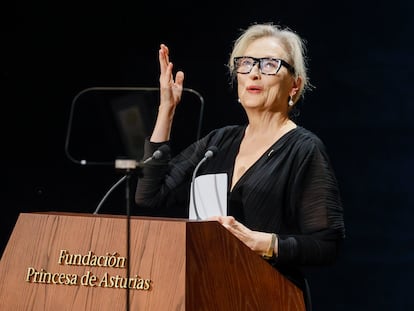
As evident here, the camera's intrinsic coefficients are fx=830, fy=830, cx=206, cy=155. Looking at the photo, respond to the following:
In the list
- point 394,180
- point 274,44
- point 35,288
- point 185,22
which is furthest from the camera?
point 185,22

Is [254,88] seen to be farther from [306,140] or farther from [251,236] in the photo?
[251,236]

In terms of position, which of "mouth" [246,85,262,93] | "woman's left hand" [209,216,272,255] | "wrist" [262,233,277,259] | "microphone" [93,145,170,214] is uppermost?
"mouth" [246,85,262,93]

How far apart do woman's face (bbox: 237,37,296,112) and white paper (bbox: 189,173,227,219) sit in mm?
241

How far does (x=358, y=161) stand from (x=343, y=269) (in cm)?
48

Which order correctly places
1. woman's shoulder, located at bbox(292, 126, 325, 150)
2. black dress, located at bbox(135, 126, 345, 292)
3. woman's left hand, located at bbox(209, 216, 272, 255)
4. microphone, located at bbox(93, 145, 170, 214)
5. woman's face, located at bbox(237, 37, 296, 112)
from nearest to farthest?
microphone, located at bbox(93, 145, 170, 214)
woman's left hand, located at bbox(209, 216, 272, 255)
black dress, located at bbox(135, 126, 345, 292)
woman's shoulder, located at bbox(292, 126, 325, 150)
woman's face, located at bbox(237, 37, 296, 112)

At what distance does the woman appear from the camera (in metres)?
2.21

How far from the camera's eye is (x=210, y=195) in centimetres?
235

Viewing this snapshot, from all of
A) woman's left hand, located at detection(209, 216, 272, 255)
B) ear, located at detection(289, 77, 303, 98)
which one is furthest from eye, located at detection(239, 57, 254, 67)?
woman's left hand, located at detection(209, 216, 272, 255)

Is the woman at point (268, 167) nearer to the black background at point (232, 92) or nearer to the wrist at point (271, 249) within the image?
the wrist at point (271, 249)

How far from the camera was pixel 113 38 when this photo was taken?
3797 mm

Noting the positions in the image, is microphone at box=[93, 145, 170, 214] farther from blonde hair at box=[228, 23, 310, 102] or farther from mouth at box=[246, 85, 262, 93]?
blonde hair at box=[228, 23, 310, 102]

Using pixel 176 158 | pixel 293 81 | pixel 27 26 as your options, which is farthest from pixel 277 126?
pixel 27 26

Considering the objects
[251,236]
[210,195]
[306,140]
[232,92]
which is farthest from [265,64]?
[232,92]

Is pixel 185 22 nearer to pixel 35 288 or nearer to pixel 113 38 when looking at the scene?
pixel 113 38
